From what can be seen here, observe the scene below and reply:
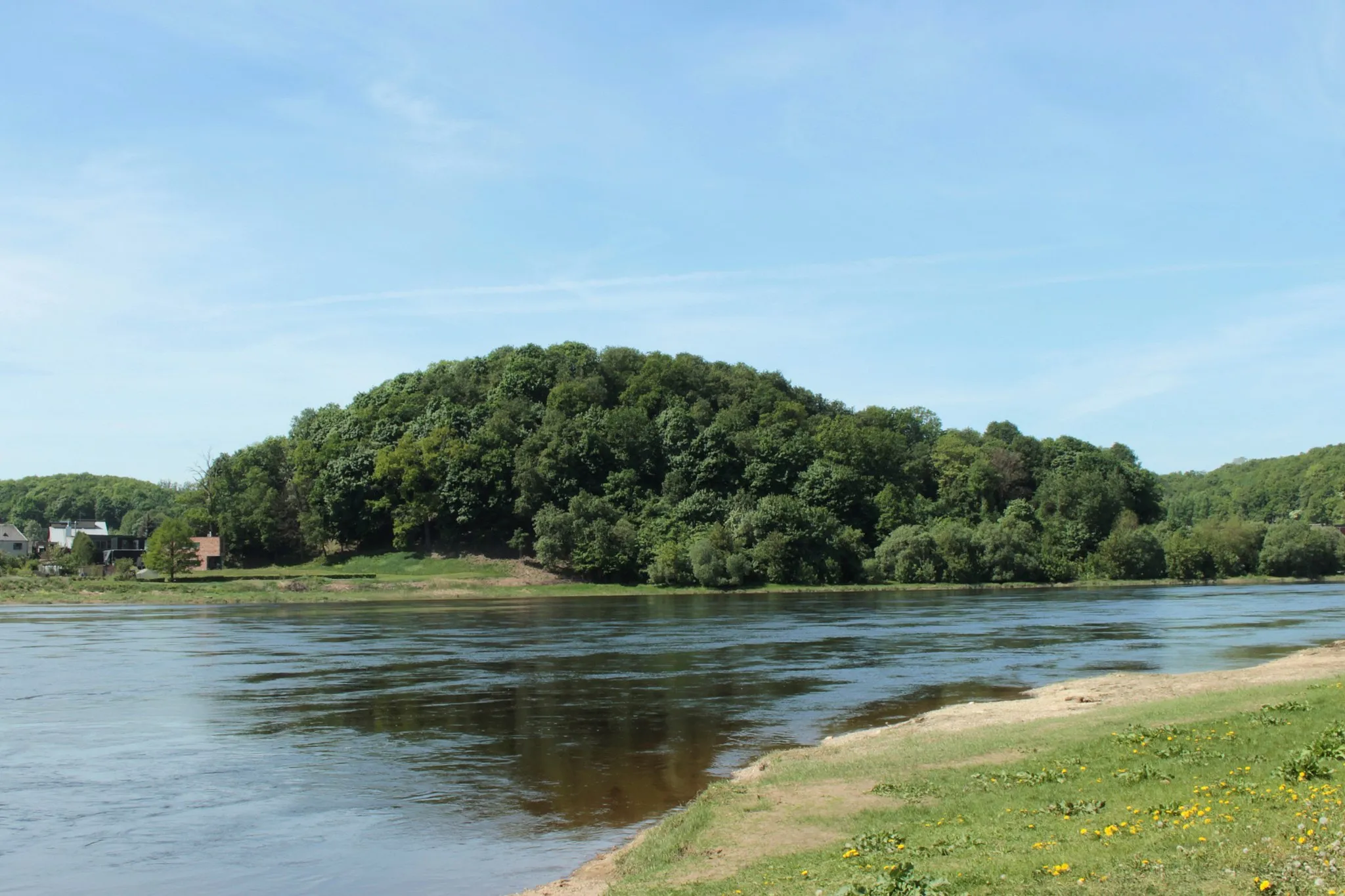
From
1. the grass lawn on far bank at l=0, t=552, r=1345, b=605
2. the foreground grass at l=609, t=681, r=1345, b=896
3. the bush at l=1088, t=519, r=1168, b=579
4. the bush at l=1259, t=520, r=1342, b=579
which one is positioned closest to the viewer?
the foreground grass at l=609, t=681, r=1345, b=896

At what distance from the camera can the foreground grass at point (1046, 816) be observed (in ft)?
34.1

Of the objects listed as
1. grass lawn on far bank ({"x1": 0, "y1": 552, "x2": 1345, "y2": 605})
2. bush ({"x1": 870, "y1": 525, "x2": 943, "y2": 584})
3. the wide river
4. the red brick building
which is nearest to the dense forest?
bush ({"x1": 870, "y1": 525, "x2": 943, "y2": 584})

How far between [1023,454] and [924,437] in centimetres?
1865

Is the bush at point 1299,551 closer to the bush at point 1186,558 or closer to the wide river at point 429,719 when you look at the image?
the bush at point 1186,558

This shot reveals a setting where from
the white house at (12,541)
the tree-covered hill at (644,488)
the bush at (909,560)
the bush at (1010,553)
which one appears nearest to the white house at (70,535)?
the white house at (12,541)

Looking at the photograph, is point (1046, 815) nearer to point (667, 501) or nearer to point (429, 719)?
point (429, 719)

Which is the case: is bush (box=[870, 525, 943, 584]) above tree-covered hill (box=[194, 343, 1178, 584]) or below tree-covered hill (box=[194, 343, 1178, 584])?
below

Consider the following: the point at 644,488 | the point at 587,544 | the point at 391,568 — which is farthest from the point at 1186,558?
the point at 391,568

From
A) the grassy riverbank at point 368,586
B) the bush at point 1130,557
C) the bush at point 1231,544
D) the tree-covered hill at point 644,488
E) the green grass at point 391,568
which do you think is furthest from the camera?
the bush at point 1231,544

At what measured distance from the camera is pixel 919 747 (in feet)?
69.5

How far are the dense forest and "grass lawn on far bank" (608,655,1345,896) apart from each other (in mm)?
84812

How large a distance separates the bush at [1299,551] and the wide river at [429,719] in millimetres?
67911

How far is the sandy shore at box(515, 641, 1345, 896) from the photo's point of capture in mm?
23516

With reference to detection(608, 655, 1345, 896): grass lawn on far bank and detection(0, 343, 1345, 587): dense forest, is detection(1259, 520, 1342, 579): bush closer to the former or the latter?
detection(0, 343, 1345, 587): dense forest
